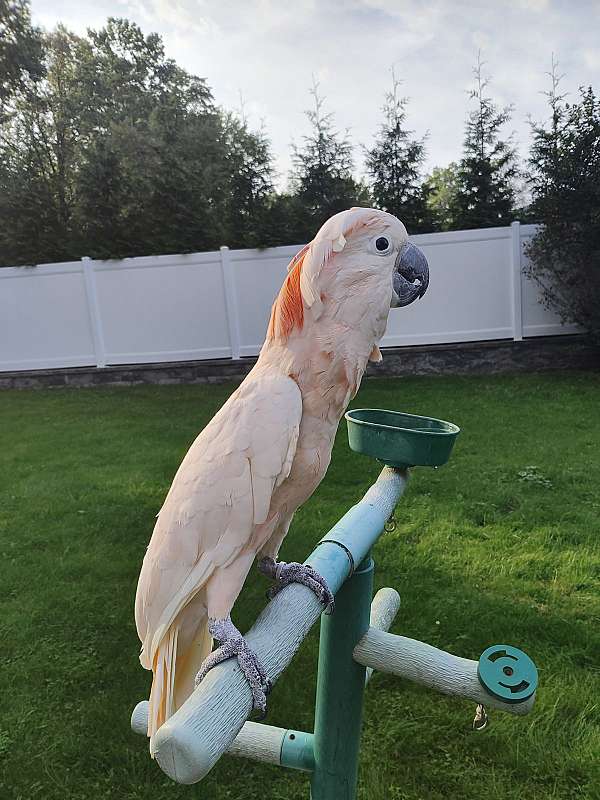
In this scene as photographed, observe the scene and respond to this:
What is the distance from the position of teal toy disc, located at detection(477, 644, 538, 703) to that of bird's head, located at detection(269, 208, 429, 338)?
760 millimetres

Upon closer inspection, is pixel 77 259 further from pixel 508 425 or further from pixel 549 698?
pixel 549 698

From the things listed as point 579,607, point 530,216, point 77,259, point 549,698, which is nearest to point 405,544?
point 579,607

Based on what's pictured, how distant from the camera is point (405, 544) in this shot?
2.94 m

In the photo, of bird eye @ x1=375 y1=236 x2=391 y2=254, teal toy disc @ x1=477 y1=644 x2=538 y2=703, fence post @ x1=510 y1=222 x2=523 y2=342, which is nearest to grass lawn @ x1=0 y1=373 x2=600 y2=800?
teal toy disc @ x1=477 y1=644 x2=538 y2=703

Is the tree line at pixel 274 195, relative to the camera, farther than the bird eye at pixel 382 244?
Yes

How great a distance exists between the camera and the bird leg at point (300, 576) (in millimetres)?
1046

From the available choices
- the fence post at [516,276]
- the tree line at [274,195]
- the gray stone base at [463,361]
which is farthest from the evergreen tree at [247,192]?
the fence post at [516,276]

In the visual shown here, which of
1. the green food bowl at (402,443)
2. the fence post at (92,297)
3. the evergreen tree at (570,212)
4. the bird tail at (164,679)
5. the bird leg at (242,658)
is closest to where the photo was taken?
the bird leg at (242,658)

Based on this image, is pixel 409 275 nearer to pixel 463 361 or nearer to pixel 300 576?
pixel 300 576

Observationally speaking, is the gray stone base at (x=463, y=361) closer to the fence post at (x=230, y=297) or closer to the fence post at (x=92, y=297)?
the fence post at (x=230, y=297)

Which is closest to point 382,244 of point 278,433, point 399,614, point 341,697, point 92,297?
point 278,433

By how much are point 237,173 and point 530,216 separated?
4.24 m

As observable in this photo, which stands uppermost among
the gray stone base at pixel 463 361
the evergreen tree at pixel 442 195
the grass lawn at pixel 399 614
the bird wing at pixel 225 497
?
the evergreen tree at pixel 442 195

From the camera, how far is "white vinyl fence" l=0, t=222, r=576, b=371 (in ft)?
22.6
